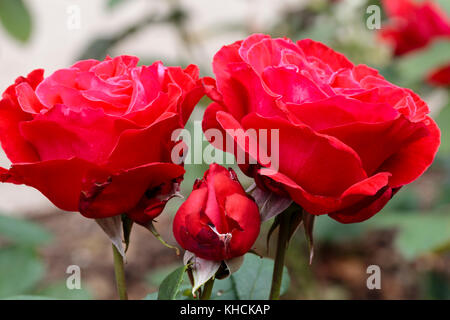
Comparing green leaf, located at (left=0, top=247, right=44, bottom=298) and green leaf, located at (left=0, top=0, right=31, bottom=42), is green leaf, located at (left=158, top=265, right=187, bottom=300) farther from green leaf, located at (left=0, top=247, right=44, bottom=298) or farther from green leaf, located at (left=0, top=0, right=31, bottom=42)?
green leaf, located at (left=0, top=0, right=31, bottom=42)

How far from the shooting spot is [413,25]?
1.03 meters

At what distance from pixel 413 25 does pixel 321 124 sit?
81 cm

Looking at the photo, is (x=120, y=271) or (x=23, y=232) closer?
(x=120, y=271)

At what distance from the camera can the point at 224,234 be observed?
12.5 inches

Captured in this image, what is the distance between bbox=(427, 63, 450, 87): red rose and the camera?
3.31 feet

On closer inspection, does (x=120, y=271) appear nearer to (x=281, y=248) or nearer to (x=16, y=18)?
(x=281, y=248)

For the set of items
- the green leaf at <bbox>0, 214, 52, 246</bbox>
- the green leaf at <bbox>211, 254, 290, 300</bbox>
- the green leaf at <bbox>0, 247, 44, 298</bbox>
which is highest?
the green leaf at <bbox>211, 254, 290, 300</bbox>

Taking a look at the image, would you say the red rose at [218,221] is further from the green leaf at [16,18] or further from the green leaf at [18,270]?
the green leaf at [16,18]

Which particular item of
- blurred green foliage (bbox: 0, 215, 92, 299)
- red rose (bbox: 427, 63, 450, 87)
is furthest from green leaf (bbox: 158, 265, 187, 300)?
red rose (bbox: 427, 63, 450, 87)

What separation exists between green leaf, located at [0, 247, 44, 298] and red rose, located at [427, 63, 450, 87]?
2.66 ft

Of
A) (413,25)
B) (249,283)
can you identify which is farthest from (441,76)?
(249,283)


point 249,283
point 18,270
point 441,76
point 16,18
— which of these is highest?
point 16,18

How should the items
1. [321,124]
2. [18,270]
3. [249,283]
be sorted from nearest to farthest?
[321,124]
[249,283]
[18,270]

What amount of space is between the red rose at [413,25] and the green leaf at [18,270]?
807 millimetres
